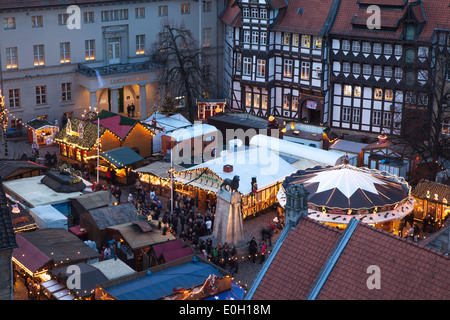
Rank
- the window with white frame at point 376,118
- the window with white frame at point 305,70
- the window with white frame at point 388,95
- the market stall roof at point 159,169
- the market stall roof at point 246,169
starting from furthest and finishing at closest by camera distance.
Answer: the window with white frame at point 305,70, the window with white frame at point 376,118, the window with white frame at point 388,95, the market stall roof at point 159,169, the market stall roof at point 246,169

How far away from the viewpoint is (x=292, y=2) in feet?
184

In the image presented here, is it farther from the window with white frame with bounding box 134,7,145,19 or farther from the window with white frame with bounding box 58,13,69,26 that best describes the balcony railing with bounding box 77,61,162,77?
the window with white frame with bounding box 134,7,145,19

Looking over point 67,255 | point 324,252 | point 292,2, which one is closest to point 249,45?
point 292,2

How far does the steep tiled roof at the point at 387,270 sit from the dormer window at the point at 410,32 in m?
32.5

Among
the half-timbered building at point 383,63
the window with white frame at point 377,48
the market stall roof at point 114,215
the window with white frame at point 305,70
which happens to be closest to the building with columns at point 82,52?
the window with white frame at point 305,70

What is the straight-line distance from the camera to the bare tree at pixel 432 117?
4425 cm

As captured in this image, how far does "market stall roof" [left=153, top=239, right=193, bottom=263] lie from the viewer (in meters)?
32.2

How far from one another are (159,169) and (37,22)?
17076 mm

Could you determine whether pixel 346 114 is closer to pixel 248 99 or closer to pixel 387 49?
pixel 387 49

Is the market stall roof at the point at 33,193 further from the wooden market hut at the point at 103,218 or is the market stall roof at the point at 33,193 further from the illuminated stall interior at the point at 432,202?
the illuminated stall interior at the point at 432,202

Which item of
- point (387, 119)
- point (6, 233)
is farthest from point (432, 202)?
point (6, 233)

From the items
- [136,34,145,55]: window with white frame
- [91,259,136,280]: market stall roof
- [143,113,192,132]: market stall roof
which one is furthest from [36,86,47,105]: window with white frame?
[91,259,136,280]: market stall roof

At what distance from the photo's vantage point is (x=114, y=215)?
36219 millimetres

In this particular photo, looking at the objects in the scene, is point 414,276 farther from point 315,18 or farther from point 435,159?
point 315,18
